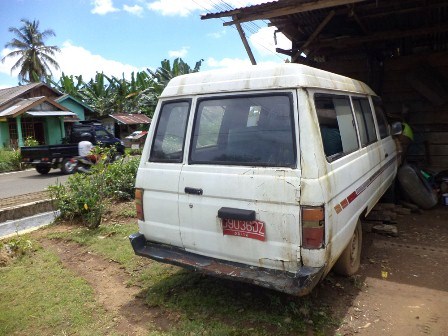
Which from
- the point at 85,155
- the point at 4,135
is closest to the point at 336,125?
the point at 85,155

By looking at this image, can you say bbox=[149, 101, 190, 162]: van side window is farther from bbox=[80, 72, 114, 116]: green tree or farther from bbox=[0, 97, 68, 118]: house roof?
bbox=[80, 72, 114, 116]: green tree

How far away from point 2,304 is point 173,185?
213cm

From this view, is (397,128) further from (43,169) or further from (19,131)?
(19,131)

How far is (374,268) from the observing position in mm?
3852

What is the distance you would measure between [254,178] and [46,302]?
2415 mm

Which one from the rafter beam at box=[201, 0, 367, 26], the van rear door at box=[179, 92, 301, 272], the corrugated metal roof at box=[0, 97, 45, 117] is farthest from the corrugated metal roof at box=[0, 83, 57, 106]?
the van rear door at box=[179, 92, 301, 272]

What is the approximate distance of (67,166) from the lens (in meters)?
13.4

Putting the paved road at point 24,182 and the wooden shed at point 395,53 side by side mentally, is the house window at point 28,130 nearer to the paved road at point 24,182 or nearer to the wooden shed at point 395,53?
the paved road at point 24,182

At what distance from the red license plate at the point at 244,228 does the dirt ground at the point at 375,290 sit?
0.97m

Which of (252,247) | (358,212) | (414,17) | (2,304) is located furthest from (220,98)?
(414,17)

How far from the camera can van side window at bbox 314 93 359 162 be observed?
278cm

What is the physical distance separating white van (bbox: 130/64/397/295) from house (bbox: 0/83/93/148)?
19658mm

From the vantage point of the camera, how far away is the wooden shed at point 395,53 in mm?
6441

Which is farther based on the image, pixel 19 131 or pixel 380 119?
pixel 19 131
